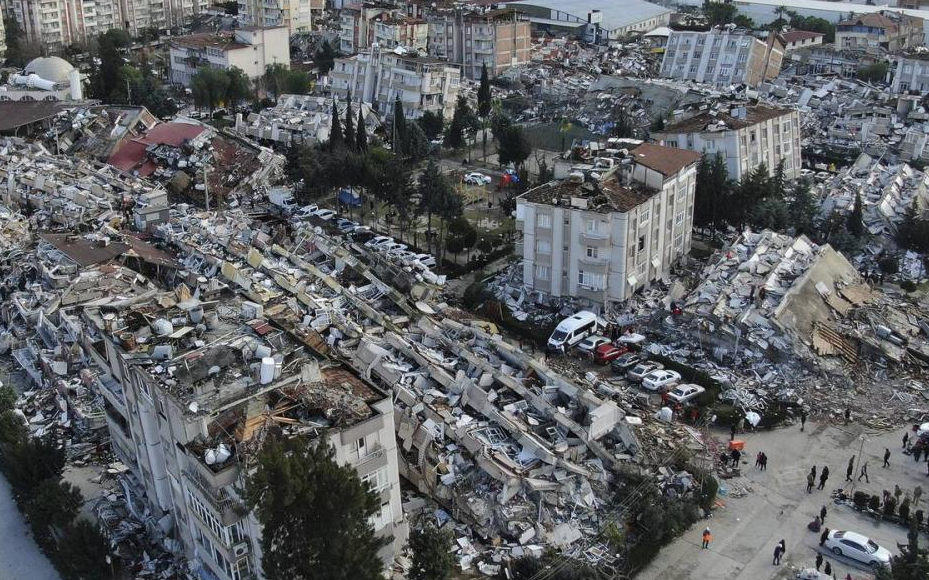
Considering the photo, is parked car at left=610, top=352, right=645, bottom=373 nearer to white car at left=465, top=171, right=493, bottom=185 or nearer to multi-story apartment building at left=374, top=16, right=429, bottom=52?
white car at left=465, top=171, right=493, bottom=185

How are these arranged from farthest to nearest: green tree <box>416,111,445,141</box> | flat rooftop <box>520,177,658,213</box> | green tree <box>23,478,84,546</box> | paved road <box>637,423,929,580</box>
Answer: green tree <box>416,111,445,141</box>
flat rooftop <box>520,177,658,213</box>
paved road <box>637,423,929,580</box>
green tree <box>23,478,84,546</box>

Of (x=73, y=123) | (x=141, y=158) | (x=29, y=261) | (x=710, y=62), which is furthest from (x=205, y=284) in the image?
(x=710, y=62)

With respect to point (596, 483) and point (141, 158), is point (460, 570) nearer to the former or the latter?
point (596, 483)

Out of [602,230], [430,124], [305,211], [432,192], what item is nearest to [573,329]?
[602,230]

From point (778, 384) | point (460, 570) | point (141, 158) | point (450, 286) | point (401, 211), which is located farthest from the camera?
point (141, 158)

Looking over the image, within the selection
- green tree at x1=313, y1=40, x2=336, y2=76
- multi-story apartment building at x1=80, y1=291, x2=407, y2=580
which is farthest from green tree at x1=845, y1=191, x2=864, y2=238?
green tree at x1=313, y1=40, x2=336, y2=76
